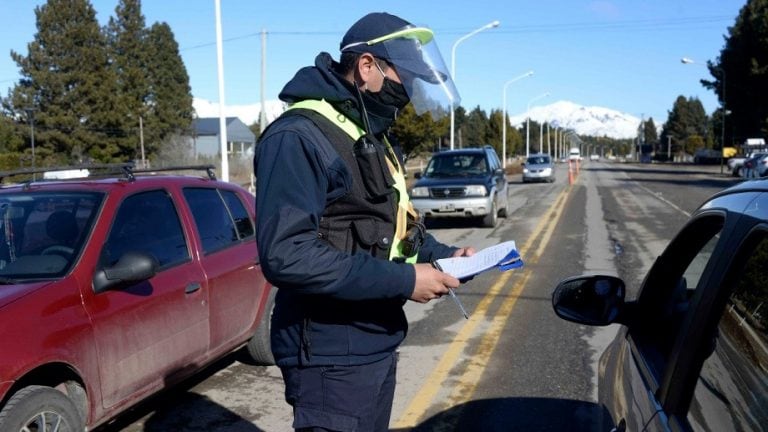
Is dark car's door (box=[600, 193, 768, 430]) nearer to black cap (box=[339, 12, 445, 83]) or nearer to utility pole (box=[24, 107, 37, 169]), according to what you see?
black cap (box=[339, 12, 445, 83])

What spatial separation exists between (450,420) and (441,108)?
260 cm

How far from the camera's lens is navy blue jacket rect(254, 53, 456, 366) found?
6.73 ft

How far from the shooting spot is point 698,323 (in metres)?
2.10

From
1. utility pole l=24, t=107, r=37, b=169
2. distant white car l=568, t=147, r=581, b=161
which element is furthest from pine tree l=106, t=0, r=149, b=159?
distant white car l=568, t=147, r=581, b=161

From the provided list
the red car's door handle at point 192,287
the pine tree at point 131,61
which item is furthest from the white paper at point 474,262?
the pine tree at point 131,61

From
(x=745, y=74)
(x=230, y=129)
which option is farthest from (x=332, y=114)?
(x=230, y=129)

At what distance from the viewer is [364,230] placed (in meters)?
2.27

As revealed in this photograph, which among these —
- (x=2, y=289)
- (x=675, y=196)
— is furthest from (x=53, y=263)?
(x=675, y=196)

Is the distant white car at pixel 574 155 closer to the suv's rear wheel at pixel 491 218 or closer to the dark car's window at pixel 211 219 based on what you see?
the suv's rear wheel at pixel 491 218

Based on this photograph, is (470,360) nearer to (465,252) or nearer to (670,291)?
(670,291)

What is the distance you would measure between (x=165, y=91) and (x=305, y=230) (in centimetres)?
6557

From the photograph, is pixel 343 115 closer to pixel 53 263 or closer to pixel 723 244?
pixel 723 244

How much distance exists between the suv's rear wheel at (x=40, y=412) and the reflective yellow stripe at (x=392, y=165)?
2012 mm

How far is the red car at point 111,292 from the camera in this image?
11.6 feet
